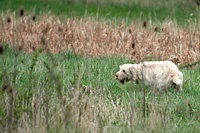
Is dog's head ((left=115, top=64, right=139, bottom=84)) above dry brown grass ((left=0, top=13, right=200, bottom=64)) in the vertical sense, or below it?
below

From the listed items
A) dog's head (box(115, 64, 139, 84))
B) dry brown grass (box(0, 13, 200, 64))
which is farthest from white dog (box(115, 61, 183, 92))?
dry brown grass (box(0, 13, 200, 64))

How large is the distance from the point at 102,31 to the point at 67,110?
9.21m

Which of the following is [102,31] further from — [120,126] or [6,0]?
[6,0]

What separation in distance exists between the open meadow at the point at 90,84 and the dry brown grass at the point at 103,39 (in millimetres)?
21

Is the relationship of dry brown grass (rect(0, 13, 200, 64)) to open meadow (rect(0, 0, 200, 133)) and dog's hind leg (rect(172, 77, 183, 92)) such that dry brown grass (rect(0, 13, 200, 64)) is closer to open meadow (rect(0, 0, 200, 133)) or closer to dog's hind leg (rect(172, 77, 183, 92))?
open meadow (rect(0, 0, 200, 133))

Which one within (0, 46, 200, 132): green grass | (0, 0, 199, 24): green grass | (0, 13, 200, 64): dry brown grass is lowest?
(0, 46, 200, 132): green grass

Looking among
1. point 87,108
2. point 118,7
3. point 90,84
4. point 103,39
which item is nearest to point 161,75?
point 90,84

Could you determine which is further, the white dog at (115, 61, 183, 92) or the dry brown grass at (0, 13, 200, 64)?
the dry brown grass at (0, 13, 200, 64)

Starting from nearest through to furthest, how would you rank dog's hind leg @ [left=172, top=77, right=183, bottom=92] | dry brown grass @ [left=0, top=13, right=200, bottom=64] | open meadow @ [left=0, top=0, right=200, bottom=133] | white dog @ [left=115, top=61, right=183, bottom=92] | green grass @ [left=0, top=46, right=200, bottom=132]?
green grass @ [left=0, top=46, right=200, bottom=132], open meadow @ [left=0, top=0, right=200, bottom=133], dog's hind leg @ [left=172, top=77, right=183, bottom=92], white dog @ [left=115, top=61, right=183, bottom=92], dry brown grass @ [left=0, top=13, right=200, bottom=64]

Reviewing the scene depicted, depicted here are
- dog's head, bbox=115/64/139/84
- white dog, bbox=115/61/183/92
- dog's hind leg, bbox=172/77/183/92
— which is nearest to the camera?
dog's hind leg, bbox=172/77/183/92

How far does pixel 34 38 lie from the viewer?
1457 centimetres

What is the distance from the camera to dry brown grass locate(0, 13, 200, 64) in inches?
530

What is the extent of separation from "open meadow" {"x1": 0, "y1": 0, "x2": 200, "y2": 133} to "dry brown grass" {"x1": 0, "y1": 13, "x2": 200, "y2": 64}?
21 millimetres

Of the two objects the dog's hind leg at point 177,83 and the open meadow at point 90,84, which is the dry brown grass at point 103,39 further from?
the dog's hind leg at point 177,83
